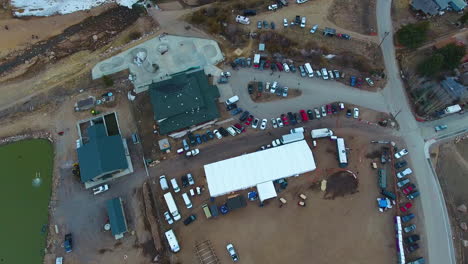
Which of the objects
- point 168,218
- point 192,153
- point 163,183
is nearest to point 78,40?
point 192,153

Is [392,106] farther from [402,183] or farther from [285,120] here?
[285,120]

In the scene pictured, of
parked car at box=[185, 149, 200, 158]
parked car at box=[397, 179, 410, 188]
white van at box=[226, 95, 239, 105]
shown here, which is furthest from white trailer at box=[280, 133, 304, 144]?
parked car at box=[397, 179, 410, 188]

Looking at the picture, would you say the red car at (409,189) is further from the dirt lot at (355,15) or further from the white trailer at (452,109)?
the dirt lot at (355,15)

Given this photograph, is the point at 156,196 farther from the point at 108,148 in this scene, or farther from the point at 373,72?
the point at 373,72

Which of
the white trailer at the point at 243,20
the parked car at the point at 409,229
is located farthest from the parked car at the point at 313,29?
the parked car at the point at 409,229

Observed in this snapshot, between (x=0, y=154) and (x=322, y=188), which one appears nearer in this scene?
(x=322, y=188)

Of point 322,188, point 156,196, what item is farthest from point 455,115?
point 156,196

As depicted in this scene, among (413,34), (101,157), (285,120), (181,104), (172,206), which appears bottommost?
(172,206)
